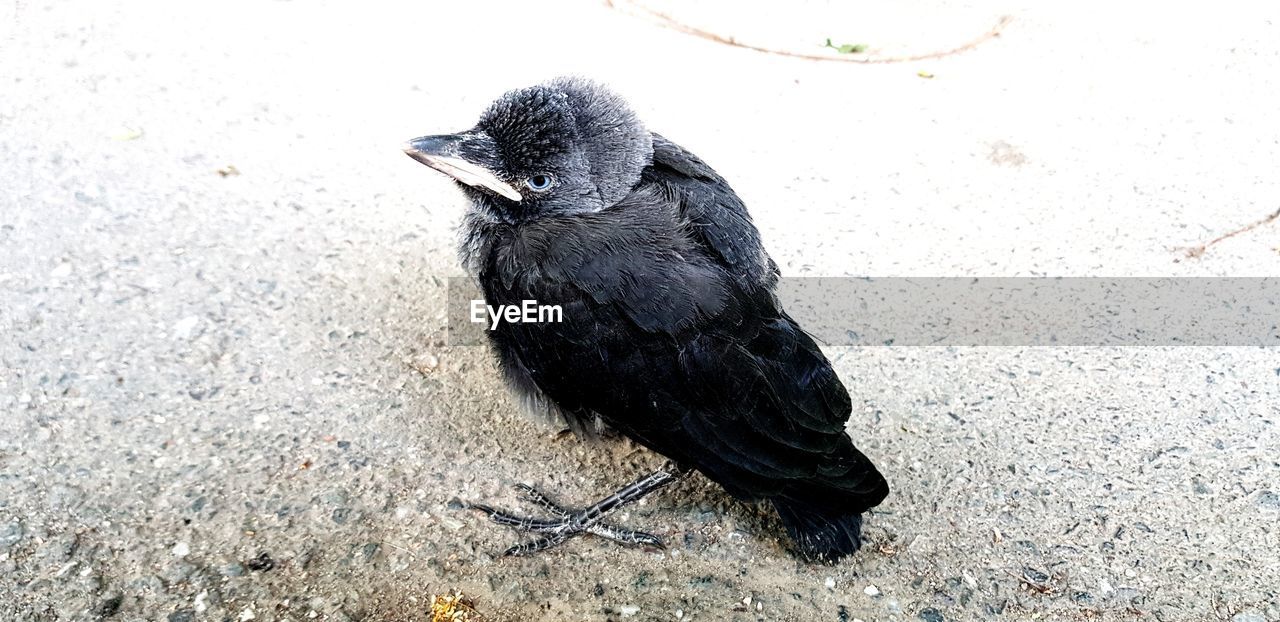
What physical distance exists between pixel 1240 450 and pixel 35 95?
496 cm

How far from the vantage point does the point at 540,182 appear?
107 inches

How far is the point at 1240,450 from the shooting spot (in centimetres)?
324

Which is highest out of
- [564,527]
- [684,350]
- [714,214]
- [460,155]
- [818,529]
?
[460,155]

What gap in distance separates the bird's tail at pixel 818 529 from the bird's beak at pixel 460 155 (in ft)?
4.08

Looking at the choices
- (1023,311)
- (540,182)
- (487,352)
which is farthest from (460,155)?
(1023,311)

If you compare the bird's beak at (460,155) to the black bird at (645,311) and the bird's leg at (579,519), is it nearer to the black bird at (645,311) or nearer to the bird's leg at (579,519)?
the black bird at (645,311)

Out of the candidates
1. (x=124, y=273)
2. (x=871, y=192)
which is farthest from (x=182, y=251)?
(x=871, y=192)

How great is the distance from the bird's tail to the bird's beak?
4.08 feet

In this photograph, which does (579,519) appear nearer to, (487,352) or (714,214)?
(487,352)

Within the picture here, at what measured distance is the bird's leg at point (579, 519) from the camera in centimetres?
290

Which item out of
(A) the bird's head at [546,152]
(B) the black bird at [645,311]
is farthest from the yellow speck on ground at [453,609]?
(A) the bird's head at [546,152]

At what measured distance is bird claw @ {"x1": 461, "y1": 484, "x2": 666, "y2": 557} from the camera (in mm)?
2896

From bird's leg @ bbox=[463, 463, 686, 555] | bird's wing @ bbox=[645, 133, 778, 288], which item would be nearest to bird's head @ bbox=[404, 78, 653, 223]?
bird's wing @ bbox=[645, 133, 778, 288]

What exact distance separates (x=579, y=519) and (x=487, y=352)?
81cm
